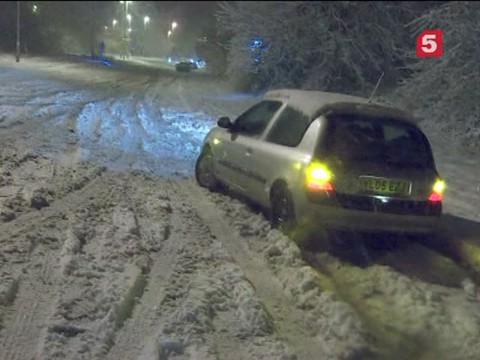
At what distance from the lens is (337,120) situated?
7.05 meters

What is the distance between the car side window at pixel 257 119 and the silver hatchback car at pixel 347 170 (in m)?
0.32

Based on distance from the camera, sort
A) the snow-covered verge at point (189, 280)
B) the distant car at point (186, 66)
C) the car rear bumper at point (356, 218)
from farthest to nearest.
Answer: the distant car at point (186, 66)
the car rear bumper at point (356, 218)
the snow-covered verge at point (189, 280)

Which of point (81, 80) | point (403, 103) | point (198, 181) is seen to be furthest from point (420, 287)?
point (81, 80)

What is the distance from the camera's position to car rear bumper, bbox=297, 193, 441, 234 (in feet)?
21.9

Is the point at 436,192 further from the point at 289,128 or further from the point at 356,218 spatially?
the point at 289,128

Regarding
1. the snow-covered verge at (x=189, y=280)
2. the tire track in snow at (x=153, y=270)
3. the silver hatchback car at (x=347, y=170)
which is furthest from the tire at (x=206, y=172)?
the silver hatchback car at (x=347, y=170)

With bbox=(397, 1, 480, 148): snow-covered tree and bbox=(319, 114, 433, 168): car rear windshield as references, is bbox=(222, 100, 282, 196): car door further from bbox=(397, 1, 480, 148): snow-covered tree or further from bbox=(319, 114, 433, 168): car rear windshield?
bbox=(397, 1, 480, 148): snow-covered tree

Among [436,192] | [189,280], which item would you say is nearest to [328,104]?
[436,192]

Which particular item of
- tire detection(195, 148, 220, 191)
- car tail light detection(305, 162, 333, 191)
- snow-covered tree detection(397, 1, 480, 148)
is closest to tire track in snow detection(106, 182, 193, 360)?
tire detection(195, 148, 220, 191)

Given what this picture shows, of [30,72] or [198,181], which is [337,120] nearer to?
[198,181]

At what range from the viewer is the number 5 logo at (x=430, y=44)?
54.3 feet

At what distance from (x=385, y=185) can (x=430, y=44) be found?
1160 cm

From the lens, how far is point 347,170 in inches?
264

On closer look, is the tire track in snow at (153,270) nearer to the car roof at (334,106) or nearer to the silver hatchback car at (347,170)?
the silver hatchback car at (347,170)
